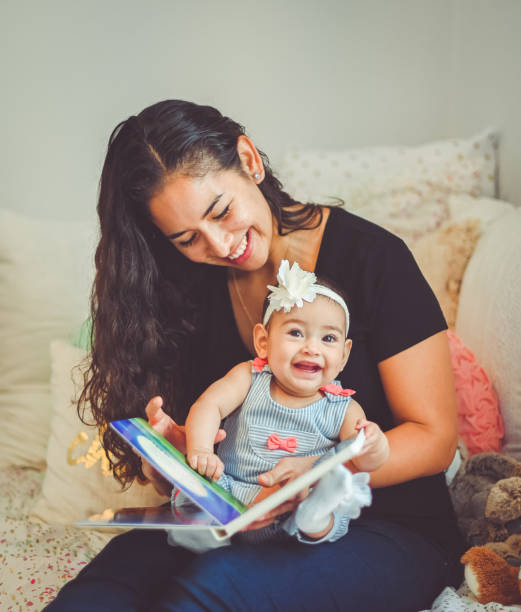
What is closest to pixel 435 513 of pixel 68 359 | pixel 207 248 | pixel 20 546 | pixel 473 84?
pixel 207 248

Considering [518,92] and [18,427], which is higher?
[518,92]

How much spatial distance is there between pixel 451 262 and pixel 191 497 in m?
1.09

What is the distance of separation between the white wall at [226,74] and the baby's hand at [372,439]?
1499mm

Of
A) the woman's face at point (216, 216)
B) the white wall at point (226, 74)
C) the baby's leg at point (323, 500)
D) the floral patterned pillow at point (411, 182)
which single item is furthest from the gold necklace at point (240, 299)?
the white wall at point (226, 74)

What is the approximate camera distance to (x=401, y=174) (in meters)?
1.93

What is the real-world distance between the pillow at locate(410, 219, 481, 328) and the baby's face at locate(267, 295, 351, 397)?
2.18 feet

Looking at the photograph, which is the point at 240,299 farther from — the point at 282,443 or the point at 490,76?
the point at 490,76

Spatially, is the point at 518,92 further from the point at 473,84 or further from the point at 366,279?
the point at 366,279

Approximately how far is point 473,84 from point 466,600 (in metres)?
1.66

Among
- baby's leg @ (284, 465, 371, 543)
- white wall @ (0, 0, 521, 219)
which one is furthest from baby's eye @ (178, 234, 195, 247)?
white wall @ (0, 0, 521, 219)

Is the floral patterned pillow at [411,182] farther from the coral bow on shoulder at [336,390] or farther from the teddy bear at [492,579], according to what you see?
the teddy bear at [492,579]

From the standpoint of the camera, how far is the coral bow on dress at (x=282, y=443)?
102cm

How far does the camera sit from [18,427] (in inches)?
70.8

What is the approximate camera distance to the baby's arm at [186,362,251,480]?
946 mm
